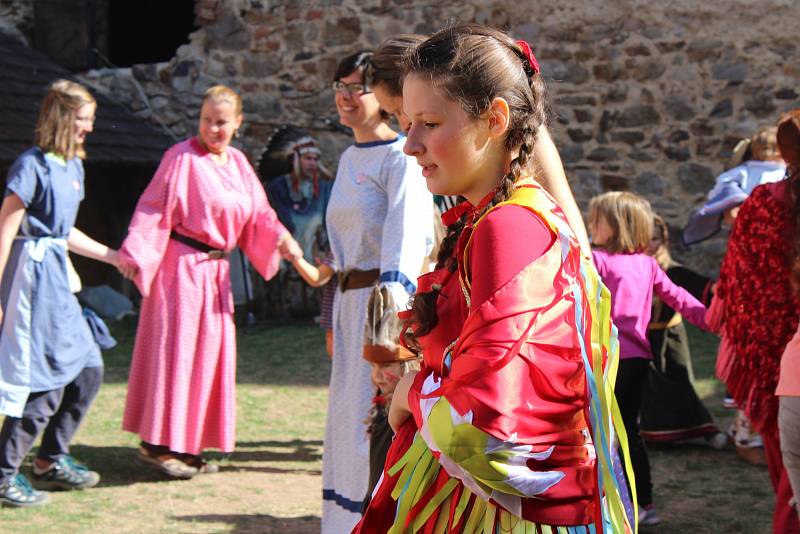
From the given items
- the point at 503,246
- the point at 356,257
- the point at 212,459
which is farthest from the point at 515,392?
the point at 212,459

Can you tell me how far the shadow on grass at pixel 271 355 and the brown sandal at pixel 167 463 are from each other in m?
2.17

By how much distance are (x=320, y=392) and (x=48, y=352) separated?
103 inches

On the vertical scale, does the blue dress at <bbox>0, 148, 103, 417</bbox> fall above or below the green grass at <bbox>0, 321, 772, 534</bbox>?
above

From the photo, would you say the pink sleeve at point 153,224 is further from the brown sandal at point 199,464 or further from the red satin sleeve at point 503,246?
the red satin sleeve at point 503,246

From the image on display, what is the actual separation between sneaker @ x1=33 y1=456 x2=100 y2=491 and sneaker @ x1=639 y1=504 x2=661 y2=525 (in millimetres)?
2392

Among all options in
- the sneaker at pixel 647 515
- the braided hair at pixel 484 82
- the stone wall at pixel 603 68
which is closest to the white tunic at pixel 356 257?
the sneaker at pixel 647 515

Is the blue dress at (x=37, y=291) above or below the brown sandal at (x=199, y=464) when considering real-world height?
above

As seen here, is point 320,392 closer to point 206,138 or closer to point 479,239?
point 206,138

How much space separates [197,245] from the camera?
5.20m

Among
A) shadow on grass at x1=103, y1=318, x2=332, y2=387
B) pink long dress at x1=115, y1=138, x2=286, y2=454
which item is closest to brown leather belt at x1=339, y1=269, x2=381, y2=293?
pink long dress at x1=115, y1=138, x2=286, y2=454

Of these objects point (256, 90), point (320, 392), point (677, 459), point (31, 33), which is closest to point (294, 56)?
point (256, 90)

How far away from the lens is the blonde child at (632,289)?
170 inches

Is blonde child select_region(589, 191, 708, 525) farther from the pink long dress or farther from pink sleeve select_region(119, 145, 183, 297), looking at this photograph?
pink sleeve select_region(119, 145, 183, 297)

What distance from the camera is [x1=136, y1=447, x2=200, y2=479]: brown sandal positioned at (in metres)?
5.12
